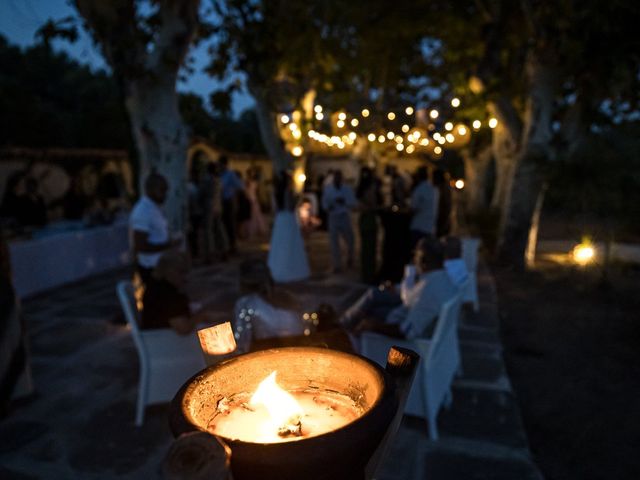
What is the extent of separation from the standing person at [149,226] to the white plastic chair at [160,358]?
1067mm

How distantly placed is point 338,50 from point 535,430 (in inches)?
531

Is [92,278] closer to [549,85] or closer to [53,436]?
[53,436]

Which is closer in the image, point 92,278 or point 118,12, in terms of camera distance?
point 118,12

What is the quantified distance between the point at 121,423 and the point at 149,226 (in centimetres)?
189

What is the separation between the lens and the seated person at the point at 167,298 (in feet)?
11.6

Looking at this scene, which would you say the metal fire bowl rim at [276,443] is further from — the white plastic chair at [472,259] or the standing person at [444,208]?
the standing person at [444,208]

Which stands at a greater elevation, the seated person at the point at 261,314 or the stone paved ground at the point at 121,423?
the seated person at the point at 261,314

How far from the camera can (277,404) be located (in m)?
1.16

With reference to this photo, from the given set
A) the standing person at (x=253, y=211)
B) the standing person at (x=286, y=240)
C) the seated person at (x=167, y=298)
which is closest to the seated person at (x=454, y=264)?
the seated person at (x=167, y=298)

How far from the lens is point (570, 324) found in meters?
6.23

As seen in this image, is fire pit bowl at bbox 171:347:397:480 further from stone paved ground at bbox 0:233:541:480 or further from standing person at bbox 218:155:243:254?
standing person at bbox 218:155:243:254

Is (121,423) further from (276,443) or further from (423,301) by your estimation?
(276,443)

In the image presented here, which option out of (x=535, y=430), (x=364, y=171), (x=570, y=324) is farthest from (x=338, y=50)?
(x=535, y=430)

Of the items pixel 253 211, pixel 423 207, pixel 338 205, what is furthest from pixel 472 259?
pixel 253 211
